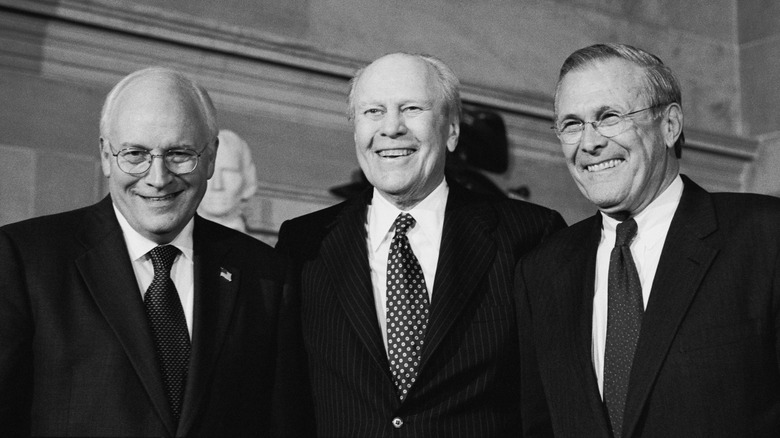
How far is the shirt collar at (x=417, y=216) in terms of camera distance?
3.30 m

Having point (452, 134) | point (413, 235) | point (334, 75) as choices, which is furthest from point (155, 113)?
point (334, 75)

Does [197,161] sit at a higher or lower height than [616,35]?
lower

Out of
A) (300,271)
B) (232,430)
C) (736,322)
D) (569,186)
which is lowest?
(232,430)

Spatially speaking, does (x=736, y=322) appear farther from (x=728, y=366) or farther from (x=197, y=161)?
(x=197, y=161)

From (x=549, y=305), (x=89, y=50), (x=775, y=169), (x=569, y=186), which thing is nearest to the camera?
(x=549, y=305)

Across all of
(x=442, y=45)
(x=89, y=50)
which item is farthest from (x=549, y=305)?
(x=442, y=45)

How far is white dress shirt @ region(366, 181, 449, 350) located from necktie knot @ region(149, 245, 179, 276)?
617 millimetres

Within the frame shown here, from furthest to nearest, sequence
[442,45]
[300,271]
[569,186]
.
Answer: [569,186], [442,45], [300,271]

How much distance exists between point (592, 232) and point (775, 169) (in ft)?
15.9

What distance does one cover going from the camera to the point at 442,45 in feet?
21.1

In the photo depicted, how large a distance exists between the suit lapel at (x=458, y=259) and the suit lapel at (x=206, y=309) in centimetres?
54

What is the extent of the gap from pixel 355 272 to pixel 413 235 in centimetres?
21

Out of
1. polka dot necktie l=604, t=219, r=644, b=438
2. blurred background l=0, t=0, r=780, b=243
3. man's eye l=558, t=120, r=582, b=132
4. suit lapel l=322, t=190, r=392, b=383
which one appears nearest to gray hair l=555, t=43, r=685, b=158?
man's eye l=558, t=120, r=582, b=132

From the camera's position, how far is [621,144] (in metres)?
2.97
